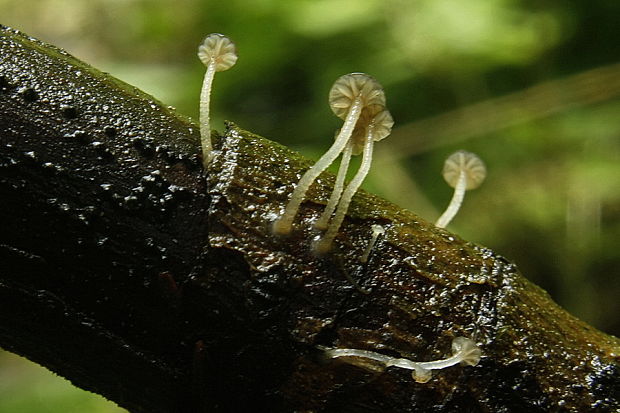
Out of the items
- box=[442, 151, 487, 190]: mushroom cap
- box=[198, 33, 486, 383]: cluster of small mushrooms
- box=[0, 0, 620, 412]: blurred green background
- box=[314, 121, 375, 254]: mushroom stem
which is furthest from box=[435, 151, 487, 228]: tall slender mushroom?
box=[0, 0, 620, 412]: blurred green background

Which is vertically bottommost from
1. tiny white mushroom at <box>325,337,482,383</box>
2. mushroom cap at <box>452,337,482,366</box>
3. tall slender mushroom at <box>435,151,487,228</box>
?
tiny white mushroom at <box>325,337,482,383</box>

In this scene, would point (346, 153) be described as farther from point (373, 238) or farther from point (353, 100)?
point (373, 238)

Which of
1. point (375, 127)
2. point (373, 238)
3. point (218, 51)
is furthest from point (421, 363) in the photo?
point (218, 51)

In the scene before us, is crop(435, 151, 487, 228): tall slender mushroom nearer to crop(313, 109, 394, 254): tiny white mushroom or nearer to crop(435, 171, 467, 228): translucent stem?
crop(435, 171, 467, 228): translucent stem

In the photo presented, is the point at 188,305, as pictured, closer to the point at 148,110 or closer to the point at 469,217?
the point at 148,110

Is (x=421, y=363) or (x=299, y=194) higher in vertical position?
(x=299, y=194)

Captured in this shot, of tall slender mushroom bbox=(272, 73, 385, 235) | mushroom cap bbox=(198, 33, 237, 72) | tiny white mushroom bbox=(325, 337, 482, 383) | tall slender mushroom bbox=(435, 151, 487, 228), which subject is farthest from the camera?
tall slender mushroom bbox=(435, 151, 487, 228)
